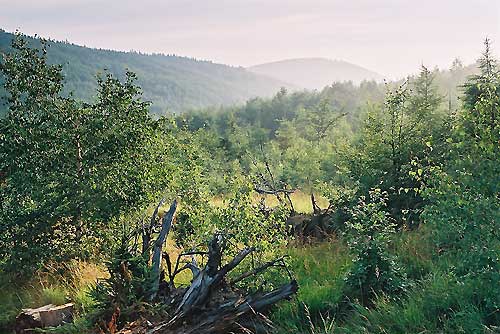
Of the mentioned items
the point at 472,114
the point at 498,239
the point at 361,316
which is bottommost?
the point at 361,316

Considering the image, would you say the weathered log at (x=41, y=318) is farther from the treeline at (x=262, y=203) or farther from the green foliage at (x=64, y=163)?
the green foliage at (x=64, y=163)

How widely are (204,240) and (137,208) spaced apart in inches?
67.3

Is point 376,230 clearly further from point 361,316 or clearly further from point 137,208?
point 137,208

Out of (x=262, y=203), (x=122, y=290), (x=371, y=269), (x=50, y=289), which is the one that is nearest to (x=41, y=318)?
(x=50, y=289)

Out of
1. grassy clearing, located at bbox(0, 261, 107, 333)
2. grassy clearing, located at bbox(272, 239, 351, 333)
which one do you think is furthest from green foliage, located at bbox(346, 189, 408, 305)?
grassy clearing, located at bbox(0, 261, 107, 333)

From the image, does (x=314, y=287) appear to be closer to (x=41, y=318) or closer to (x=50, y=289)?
(x=41, y=318)

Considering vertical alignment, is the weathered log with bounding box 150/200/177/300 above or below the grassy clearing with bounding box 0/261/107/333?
above

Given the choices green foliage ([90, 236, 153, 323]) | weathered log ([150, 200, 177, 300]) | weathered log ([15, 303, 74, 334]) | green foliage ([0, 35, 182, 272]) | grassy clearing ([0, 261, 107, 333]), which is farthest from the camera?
green foliage ([0, 35, 182, 272])

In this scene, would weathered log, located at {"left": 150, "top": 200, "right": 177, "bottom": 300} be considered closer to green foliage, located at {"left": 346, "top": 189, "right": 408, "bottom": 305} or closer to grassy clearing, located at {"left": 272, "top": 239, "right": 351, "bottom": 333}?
grassy clearing, located at {"left": 272, "top": 239, "right": 351, "bottom": 333}

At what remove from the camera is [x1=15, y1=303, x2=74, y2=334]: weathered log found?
6723 millimetres

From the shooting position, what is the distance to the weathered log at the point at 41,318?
672cm

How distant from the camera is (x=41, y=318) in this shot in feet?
22.1

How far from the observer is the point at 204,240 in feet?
23.4

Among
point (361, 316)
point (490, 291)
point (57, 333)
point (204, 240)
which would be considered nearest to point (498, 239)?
point (490, 291)
